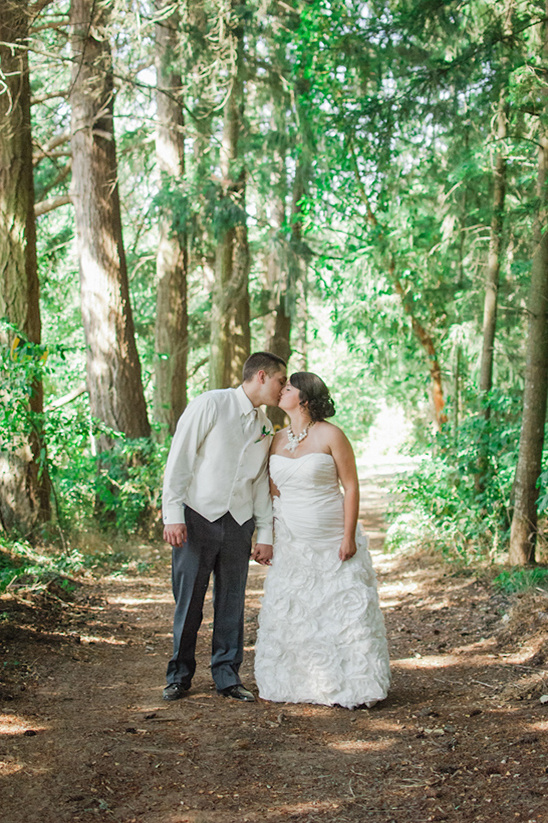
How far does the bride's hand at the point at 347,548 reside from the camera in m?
4.75

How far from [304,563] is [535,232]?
187 inches

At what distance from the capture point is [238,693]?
15.5 ft

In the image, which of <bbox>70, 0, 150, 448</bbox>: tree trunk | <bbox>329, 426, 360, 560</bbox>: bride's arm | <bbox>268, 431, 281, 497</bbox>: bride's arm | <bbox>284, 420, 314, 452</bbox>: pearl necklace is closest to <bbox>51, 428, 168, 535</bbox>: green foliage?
<bbox>70, 0, 150, 448</bbox>: tree trunk

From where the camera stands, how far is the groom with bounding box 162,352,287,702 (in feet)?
15.3

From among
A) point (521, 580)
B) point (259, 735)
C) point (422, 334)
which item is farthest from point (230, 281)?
point (259, 735)

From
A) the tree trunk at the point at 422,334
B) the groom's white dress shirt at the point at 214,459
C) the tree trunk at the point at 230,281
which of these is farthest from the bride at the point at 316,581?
the tree trunk at the point at 422,334

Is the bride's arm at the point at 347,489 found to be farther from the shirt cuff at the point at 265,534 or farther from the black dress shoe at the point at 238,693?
the black dress shoe at the point at 238,693

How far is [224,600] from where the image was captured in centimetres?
480

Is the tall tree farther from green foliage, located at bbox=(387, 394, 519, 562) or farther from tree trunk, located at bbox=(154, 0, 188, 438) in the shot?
tree trunk, located at bbox=(154, 0, 188, 438)

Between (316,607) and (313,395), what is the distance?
1298mm

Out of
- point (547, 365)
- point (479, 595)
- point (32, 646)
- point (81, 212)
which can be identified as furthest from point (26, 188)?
point (479, 595)

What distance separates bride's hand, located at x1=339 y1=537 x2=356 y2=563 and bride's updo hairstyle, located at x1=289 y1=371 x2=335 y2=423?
0.78 metres

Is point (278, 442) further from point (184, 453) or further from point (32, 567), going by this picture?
point (32, 567)

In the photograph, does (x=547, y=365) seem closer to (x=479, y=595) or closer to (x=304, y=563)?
(x=479, y=595)
